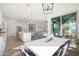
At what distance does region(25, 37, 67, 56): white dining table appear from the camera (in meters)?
2.23

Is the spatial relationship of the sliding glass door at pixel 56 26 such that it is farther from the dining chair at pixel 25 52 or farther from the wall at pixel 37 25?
the dining chair at pixel 25 52

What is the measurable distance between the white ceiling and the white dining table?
453mm

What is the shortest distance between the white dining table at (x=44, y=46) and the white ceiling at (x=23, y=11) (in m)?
0.45

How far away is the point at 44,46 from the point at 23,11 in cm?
76

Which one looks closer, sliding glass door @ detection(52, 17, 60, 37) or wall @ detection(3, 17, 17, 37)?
wall @ detection(3, 17, 17, 37)

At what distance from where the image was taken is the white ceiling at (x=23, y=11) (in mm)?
2191

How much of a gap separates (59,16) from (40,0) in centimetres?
47

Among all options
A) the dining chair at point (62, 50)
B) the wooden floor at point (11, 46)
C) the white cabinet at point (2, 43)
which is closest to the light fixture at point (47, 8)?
the dining chair at point (62, 50)

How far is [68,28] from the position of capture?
7.55 ft

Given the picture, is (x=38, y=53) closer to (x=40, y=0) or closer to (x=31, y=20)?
(x=31, y=20)

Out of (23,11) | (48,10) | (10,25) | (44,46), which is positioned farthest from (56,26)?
(10,25)

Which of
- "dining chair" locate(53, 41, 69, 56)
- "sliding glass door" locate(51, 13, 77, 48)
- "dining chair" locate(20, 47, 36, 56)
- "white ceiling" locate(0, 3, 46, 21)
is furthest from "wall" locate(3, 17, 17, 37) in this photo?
"dining chair" locate(53, 41, 69, 56)

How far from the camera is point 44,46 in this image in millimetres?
2238

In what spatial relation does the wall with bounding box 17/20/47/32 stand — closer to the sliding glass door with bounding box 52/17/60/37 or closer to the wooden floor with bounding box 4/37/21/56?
the sliding glass door with bounding box 52/17/60/37
